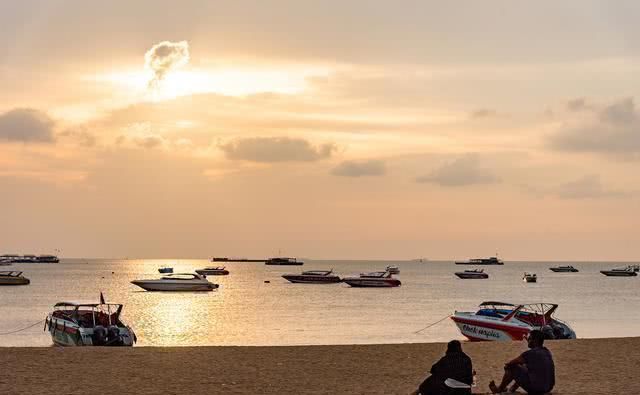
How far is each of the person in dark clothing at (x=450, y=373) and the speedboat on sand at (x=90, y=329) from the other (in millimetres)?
25104

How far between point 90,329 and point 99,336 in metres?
1.44

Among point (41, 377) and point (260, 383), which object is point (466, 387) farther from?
point (41, 377)

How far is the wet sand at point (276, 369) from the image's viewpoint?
71.7ft

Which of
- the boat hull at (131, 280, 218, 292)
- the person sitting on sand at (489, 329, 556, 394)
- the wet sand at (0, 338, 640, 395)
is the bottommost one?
the boat hull at (131, 280, 218, 292)

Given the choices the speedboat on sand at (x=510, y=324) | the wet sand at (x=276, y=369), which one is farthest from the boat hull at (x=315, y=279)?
the wet sand at (x=276, y=369)

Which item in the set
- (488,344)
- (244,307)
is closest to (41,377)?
(488,344)

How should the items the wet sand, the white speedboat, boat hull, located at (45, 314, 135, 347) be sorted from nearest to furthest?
the wet sand
boat hull, located at (45, 314, 135, 347)
the white speedboat

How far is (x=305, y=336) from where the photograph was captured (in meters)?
64.3

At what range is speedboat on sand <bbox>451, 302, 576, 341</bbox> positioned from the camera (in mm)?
44969

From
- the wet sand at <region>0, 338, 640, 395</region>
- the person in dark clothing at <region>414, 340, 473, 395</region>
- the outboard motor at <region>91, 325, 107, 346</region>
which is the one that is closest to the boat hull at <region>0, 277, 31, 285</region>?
the outboard motor at <region>91, 325, 107, 346</region>

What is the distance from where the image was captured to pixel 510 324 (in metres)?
45.9

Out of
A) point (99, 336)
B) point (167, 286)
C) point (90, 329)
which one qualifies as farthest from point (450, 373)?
point (167, 286)

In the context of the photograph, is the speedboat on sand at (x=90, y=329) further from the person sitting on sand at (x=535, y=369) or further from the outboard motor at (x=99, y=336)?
the person sitting on sand at (x=535, y=369)

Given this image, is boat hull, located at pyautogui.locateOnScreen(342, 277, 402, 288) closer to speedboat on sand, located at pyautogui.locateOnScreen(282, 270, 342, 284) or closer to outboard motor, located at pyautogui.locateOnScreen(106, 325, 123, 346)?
speedboat on sand, located at pyautogui.locateOnScreen(282, 270, 342, 284)
